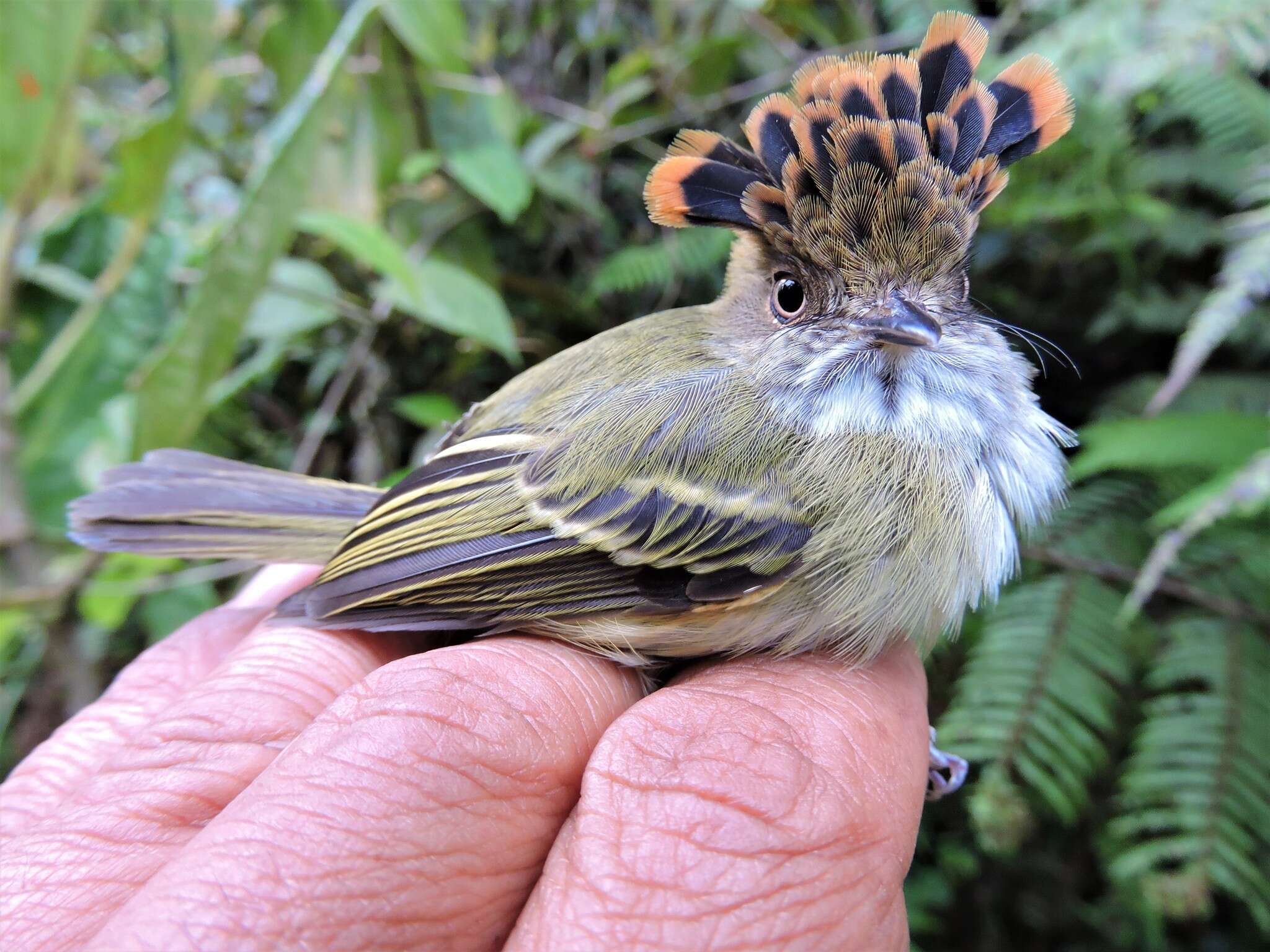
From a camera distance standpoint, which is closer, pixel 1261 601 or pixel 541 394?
pixel 541 394

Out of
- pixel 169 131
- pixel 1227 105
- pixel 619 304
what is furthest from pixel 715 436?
pixel 1227 105

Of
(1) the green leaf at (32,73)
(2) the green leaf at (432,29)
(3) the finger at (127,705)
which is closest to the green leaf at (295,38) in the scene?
→ (2) the green leaf at (432,29)

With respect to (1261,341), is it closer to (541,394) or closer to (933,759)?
(933,759)

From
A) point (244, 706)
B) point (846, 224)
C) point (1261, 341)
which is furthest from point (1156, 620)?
Result: point (244, 706)

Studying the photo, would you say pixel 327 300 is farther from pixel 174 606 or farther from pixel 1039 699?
pixel 1039 699

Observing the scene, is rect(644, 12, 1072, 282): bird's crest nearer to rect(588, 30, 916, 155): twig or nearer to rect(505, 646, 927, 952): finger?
rect(505, 646, 927, 952): finger

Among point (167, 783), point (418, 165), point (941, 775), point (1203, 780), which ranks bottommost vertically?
point (1203, 780)
